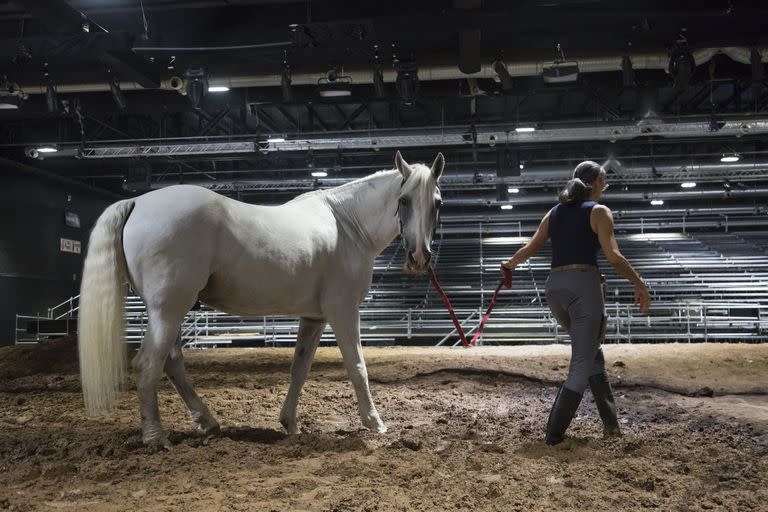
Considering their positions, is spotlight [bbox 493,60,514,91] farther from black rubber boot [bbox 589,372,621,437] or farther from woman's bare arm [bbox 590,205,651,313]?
black rubber boot [bbox 589,372,621,437]

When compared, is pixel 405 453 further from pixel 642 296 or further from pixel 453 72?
pixel 453 72

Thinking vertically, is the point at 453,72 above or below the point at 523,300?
above

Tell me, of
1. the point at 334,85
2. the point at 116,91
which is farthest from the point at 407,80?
the point at 116,91

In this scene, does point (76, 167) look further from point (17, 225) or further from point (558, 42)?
point (558, 42)

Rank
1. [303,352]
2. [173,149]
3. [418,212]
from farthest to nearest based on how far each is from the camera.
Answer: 1. [173,149]
2. [303,352]
3. [418,212]

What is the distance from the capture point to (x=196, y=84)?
10.3 meters

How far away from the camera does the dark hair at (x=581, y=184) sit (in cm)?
390

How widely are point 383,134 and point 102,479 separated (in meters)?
12.3

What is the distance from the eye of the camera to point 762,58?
1003cm

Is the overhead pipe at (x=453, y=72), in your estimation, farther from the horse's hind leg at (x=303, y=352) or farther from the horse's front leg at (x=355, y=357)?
the horse's front leg at (x=355, y=357)

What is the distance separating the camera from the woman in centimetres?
371

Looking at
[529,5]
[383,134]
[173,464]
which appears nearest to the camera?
[173,464]

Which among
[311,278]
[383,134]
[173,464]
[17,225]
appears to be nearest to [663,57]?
[383,134]

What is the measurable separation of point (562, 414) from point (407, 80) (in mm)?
7725
